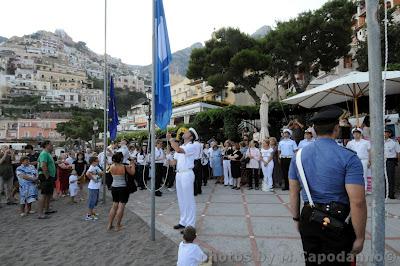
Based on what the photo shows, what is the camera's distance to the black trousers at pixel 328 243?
8.61 ft

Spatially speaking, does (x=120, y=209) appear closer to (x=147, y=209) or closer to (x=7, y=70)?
(x=147, y=209)

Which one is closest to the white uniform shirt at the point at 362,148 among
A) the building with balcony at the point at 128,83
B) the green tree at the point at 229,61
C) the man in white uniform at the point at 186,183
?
the man in white uniform at the point at 186,183

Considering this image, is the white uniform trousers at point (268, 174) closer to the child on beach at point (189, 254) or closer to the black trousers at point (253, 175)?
the black trousers at point (253, 175)

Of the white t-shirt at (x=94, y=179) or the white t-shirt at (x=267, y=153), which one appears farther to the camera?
the white t-shirt at (x=267, y=153)

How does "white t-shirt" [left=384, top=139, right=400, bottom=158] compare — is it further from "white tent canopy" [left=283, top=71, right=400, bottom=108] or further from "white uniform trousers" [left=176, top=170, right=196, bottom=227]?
"white uniform trousers" [left=176, top=170, right=196, bottom=227]

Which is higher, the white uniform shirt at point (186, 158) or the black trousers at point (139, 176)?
the white uniform shirt at point (186, 158)

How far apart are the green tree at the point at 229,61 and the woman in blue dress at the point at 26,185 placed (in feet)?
71.5

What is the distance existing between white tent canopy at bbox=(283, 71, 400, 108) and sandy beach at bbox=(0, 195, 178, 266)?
6.86m

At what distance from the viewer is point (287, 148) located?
35.4 feet

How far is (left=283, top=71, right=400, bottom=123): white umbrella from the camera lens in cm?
955

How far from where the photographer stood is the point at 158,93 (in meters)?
6.49

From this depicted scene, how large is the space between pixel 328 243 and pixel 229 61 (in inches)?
Result: 1143

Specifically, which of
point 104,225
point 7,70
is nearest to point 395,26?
point 104,225

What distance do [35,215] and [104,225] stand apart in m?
2.85
